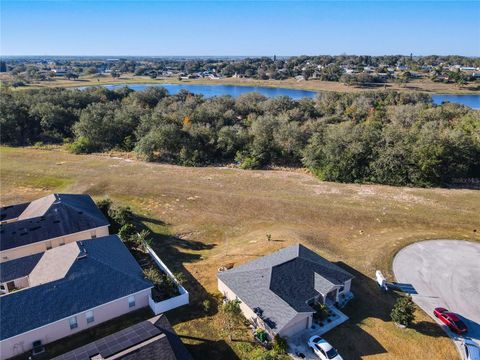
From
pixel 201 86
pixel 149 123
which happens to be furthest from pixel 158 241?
pixel 201 86

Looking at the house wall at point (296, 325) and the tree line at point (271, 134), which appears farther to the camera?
the tree line at point (271, 134)

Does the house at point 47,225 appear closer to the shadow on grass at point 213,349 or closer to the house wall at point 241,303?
the house wall at point 241,303

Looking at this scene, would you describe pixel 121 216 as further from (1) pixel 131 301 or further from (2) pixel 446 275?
(2) pixel 446 275

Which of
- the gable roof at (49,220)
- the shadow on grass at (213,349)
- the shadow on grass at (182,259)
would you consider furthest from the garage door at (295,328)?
the gable roof at (49,220)

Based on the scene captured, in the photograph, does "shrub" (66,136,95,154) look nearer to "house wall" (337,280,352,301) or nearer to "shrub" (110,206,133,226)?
"shrub" (110,206,133,226)

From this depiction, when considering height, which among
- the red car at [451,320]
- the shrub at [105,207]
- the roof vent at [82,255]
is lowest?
the red car at [451,320]

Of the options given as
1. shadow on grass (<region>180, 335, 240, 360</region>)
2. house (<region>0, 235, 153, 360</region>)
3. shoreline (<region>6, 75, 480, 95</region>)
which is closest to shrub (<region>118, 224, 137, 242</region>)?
house (<region>0, 235, 153, 360</region>)

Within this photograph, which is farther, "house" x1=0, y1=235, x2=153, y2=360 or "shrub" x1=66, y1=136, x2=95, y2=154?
"shrub" x1=66, y1=136, x2=95, y2=154
